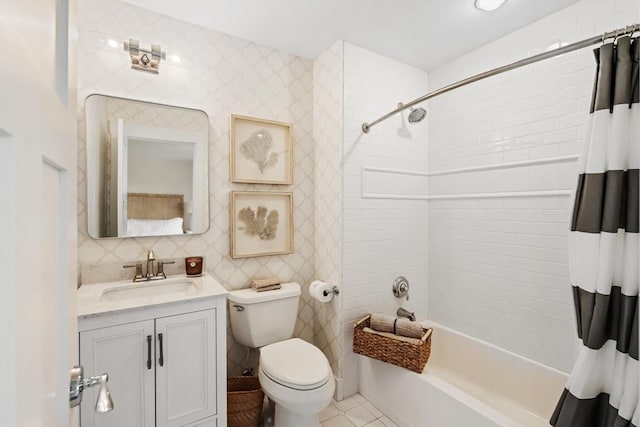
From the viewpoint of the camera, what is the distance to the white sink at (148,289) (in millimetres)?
1722

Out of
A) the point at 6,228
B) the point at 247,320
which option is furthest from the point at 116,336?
the point at 6,228

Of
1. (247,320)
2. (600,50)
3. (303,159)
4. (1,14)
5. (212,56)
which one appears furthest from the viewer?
(303,159)

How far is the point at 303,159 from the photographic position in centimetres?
249

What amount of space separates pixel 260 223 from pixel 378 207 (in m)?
0.89

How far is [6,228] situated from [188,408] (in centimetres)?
166

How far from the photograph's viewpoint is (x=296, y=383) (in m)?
1.62

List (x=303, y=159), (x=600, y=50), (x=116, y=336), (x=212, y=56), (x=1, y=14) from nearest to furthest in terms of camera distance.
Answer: (x=1, y=14) → (x=600, y=50) → (x=116, y=336) → (x=212, y=56) → (x=303, y=159)

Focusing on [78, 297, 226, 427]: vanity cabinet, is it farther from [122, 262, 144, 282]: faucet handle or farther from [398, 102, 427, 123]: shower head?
[398, 102, 427, 123]: shower head

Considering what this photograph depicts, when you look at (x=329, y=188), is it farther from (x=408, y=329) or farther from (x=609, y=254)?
(x=609, y=254)

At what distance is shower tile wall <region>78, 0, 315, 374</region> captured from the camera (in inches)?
70.6

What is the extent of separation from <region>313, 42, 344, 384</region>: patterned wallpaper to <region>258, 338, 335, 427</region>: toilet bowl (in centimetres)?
44

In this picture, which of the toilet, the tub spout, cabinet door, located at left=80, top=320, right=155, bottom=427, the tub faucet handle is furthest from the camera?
the tub faucet handle

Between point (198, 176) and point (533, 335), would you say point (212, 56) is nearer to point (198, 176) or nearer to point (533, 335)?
point (198, 176)

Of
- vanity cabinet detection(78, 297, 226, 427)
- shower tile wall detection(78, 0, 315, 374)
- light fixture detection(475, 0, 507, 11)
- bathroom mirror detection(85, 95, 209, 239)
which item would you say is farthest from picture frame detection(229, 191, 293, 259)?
light fixture detection(475, 0, 507, 11)
